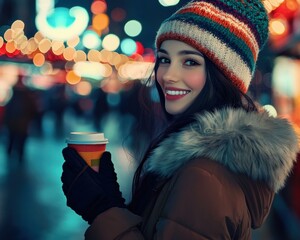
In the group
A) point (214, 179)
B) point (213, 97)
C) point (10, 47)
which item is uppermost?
point (10, 47)

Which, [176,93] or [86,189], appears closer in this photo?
[86,189]

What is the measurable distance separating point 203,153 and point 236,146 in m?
0.14

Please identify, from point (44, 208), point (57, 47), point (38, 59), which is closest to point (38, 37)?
point (38, 59)

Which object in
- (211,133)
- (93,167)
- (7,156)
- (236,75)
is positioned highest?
(236,75)

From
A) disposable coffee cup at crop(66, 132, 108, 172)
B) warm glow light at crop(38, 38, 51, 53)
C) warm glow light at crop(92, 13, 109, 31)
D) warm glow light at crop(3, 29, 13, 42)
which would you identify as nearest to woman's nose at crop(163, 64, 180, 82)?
disposable coffee cup at crop(66, 132, 108, 172)

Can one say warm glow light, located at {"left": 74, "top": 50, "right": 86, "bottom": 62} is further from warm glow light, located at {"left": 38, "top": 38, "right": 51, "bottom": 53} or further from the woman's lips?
the woman's lips

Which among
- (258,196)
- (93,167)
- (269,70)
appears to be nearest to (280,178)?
(258,196)

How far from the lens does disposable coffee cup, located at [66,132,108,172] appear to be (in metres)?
2.20

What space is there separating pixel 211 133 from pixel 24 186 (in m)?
7.55

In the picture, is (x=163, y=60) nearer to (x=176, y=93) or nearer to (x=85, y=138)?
(x=176, y=93)

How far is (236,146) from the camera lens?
1.94 m

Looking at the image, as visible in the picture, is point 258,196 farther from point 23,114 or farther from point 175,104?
point 23,114

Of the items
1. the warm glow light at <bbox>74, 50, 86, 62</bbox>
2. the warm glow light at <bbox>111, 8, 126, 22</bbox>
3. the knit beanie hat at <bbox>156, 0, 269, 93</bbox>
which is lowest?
the knit beanie hat at <bbox>156, 0, 269, 93</bbox>

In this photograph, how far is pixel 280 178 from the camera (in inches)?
81.4
